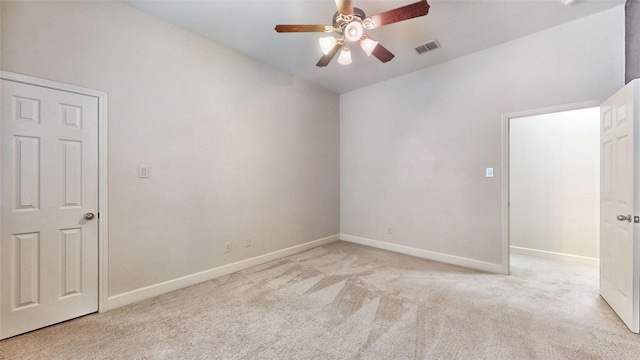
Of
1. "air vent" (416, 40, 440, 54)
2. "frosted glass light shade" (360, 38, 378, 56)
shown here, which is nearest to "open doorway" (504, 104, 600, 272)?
"air vent" (416, 40, 440, 54)

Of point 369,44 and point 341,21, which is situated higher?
point 341,21

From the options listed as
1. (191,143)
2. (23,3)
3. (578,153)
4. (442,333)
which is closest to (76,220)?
(191,143)

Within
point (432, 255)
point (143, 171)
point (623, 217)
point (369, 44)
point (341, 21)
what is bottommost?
point (432, 255)

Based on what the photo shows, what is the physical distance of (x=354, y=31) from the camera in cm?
218

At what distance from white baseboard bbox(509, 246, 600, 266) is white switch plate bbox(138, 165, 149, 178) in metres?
5.41

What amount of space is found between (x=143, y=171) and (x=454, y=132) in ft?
13.0

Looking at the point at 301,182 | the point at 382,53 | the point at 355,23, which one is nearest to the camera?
the point at 355,23

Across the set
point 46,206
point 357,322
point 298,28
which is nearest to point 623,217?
point 357,322

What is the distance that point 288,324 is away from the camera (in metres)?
2.21

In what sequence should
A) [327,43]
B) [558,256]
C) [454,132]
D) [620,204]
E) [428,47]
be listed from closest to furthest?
[620,204]
[327,43]
[428,47]
[454,132]
[558,256]

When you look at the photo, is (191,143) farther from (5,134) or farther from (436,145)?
(436,145)

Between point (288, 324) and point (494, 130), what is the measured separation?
3385 millimetres

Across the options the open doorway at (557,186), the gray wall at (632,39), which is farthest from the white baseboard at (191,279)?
the gray wall at (632,39)

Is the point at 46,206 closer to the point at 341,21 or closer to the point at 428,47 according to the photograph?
the point at 341,21
